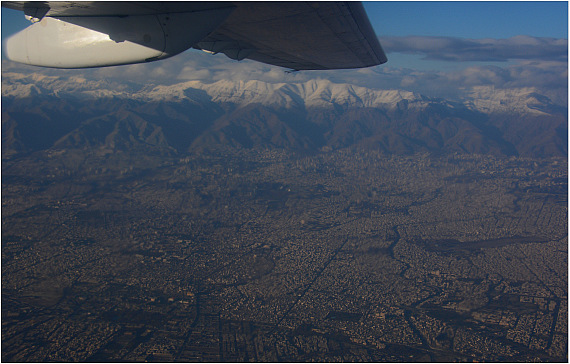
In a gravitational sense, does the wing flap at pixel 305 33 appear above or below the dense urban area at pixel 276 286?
above

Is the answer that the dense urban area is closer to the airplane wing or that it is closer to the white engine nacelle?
the airplane wing

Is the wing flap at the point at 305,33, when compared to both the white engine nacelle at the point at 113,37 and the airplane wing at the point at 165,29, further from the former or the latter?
the white engine nacelle at the point at 113,37

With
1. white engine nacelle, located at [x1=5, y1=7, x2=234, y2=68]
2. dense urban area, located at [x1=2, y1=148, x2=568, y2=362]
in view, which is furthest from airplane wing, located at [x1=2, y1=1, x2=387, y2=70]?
dense urban area, located at [x1=2, y1=148, x2=568, y2=362]

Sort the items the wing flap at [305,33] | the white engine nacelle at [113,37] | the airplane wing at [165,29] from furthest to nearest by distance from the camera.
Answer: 1. the white engine nacelle at [113,37]
2. the airplane wing at [165,29]
3. the wing flap at [305,33]

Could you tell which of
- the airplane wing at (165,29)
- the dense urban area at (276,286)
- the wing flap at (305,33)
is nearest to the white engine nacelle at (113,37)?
the airplane wing at (165,29)

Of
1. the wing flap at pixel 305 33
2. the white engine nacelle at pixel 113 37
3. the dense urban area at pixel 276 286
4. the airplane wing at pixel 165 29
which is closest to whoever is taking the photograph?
the wing flap at pixel 305 33

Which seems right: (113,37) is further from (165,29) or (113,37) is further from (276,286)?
(276,286)
